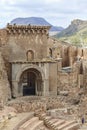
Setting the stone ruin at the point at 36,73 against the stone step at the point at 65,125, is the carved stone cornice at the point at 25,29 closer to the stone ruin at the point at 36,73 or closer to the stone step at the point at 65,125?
the stone ruin at the point at 36,73

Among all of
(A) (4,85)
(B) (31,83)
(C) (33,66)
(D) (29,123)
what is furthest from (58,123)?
(B) (31,83)

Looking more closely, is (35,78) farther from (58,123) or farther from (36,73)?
(58,123)

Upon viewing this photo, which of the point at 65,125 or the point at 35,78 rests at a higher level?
the point at 35,78

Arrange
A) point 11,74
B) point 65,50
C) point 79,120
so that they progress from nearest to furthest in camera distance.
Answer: point 79,120, point 11,74, point 65,50

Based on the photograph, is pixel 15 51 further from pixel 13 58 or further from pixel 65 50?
pixel 65 50

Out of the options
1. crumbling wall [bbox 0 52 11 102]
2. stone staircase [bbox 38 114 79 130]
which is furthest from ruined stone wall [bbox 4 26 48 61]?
stone staircase [bbox 38 114 79 130]

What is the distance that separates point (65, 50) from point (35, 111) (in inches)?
621

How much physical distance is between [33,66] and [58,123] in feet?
26.1

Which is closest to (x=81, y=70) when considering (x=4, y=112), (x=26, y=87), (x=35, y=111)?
(x=26, y=87)

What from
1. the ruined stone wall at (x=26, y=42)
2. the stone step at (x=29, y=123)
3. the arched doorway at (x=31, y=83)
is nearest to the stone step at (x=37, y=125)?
the stone step at (x=29, y=123)

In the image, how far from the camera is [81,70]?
4138 cm

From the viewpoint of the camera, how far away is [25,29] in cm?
3897

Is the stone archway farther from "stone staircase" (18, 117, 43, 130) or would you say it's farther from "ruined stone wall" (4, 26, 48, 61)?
"stone staircase" (18, 117, 43, 130)

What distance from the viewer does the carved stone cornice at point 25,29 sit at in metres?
38.5
